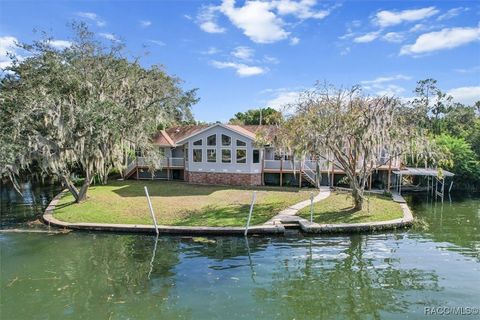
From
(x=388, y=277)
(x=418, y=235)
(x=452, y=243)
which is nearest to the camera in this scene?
(x=388, y=277)

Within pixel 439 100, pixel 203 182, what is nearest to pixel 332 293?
pixel 203 182

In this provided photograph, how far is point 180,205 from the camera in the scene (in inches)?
782

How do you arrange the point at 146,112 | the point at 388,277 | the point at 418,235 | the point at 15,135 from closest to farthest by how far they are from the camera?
the point at 388,277, the point at 418,235, the point at 15,135, the point at 146,112

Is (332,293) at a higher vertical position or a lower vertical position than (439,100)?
lower

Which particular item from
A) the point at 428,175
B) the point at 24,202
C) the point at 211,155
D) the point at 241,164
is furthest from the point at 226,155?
the point at 428,175

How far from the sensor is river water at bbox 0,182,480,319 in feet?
29.2

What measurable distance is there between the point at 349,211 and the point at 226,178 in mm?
11171

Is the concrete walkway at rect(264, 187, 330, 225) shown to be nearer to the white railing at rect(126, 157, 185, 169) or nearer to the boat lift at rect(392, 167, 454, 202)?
the boat lift at rect(392, 167, 454, 202)

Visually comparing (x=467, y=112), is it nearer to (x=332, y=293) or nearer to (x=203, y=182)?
(x=203, y=182)

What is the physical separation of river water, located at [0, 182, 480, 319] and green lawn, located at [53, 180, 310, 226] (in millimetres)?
1895

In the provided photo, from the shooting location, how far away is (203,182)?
27.8 meters

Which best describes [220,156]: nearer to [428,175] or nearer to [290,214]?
[290,214]

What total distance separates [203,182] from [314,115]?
482 inches

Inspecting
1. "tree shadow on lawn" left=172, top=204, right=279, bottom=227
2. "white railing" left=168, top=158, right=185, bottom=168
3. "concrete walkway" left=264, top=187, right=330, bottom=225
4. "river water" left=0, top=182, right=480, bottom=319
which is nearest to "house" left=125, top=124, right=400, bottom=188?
"white railing" left=168, top=158, right=185, bottom=168
